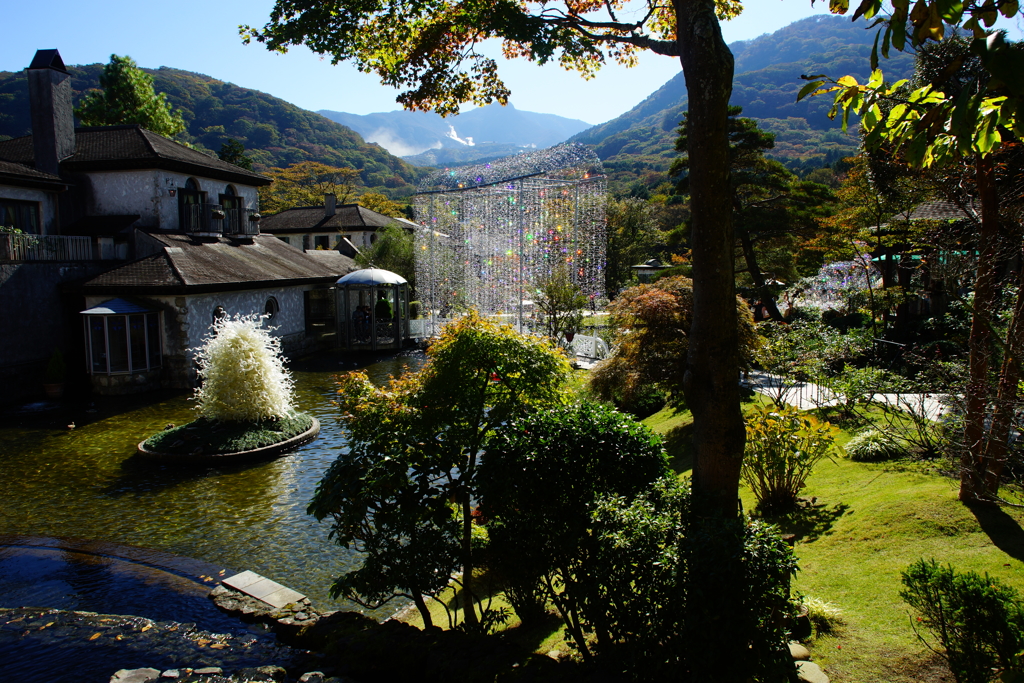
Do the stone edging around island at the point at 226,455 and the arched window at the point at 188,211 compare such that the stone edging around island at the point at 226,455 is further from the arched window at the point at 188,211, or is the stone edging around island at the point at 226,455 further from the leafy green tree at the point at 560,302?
the arched window at the point at 188,211

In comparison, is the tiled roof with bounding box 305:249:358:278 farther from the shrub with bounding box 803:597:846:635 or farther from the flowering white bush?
the shrub with bounding box 803:597:846:635

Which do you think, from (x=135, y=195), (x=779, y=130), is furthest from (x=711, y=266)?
(x=779, y=130)

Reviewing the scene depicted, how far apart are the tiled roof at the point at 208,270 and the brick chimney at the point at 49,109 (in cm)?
479

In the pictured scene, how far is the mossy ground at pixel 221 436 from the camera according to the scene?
11844 millimetres

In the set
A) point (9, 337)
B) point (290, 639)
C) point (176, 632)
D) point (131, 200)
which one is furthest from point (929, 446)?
point (131, 200)

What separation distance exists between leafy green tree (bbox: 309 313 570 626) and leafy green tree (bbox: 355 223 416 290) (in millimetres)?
26632

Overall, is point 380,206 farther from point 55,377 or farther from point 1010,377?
point 1010,377

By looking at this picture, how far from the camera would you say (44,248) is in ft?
58.7

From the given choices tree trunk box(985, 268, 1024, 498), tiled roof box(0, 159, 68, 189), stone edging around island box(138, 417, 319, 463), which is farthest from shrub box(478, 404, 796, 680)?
tiled roof box(0, 159, 68, 189)

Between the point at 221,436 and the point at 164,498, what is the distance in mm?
2351

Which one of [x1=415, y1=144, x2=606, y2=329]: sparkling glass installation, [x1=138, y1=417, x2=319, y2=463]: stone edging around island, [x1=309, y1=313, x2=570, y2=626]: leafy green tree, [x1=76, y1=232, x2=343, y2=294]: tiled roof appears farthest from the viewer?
[x1=415, y1=144, x2=606, y2=329]: sparkling glass installation

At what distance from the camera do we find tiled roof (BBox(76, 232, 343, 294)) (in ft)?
58.2

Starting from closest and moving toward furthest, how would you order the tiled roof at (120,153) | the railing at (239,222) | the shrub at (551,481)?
the shrub at (551,481) < the tiled roof at (120,153) < the railing at (239,222)

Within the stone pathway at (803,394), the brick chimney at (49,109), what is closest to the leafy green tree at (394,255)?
the brick chimney at (49,109)
